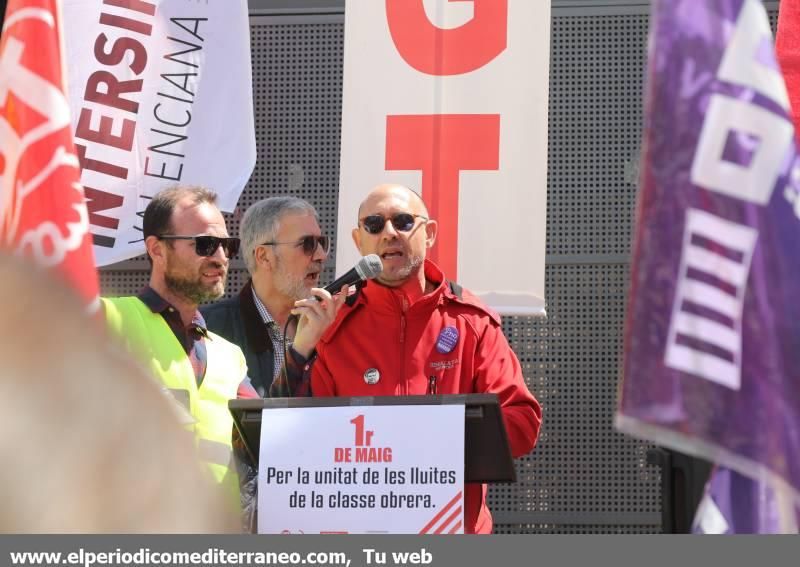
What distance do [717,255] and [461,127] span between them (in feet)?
9.35

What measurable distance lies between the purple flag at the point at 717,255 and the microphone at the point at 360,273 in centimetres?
134

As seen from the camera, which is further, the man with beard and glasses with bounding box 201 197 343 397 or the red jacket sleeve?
the man with beard and glasses with bounding box 201 197 343 397

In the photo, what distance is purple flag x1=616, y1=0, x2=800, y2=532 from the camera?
8.18 feet

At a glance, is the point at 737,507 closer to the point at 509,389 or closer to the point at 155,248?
the point at 509,389

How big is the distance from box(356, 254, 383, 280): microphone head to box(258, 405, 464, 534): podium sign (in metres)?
0.79

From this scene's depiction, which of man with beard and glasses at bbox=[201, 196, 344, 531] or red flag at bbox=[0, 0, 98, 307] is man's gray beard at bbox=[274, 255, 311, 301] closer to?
man with beard and glasses at bbox=[201, 196, 344, 531]

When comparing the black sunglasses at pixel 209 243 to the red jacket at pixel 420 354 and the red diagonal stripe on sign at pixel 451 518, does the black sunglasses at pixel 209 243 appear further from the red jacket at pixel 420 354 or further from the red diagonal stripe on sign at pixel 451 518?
the red diagonal stripe on sign at pixel 451 518

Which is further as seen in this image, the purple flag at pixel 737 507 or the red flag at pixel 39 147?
the red flag at pixel 39 147

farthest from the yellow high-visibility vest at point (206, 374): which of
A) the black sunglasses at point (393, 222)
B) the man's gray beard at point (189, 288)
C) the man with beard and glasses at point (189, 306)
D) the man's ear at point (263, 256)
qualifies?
the man's ear at point (263, 256)

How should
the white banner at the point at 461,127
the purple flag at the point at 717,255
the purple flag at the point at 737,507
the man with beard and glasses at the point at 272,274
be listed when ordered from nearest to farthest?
the purple flag at the point at 717,255 < the purple flag at the point at 737,507 < the man with beard and glasses at the point at 272,274 < the white banner at the point at 461,127

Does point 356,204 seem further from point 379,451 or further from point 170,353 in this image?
point 379,451

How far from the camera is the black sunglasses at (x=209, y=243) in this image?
4.32 m

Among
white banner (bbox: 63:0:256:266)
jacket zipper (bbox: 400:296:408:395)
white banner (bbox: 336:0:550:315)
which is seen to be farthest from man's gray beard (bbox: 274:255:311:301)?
jacket zipper (bbox: 400:296:408:395)

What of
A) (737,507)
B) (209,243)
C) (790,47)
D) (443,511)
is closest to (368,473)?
(443,511)
